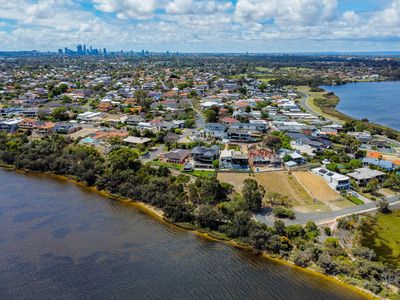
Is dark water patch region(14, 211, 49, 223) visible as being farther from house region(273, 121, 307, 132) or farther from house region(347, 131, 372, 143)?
house region(347, 131, 372, 143)

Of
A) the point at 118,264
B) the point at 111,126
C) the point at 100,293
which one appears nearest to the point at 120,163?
the point at 118,264

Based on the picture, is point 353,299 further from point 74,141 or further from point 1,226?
point 74,141

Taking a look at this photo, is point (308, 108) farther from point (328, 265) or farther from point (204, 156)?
point (328, 265)

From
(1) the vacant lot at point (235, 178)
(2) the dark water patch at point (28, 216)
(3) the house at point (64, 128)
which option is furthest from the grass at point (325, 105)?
(2) the dark water patch at point (28, 216)

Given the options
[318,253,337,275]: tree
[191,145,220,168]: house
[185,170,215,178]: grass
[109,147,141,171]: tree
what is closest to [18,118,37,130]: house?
[109,147,141,171]: tree

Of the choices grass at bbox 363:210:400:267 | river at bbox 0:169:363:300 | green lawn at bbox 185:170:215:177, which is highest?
green lawn at bbox 185:170:215:177

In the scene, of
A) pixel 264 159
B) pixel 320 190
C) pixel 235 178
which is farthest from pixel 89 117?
pixel 320 190
